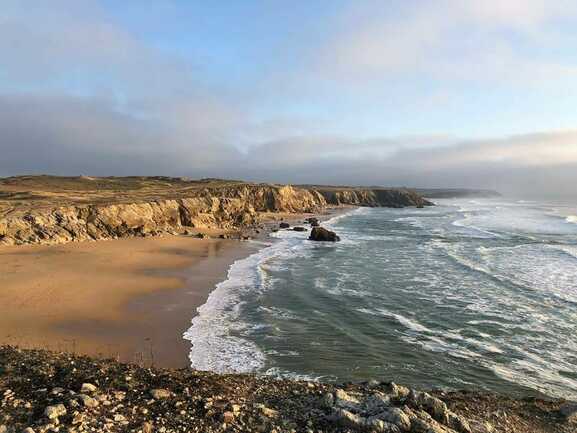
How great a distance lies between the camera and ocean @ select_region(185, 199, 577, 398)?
472 inches

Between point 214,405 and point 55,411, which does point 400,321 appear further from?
point 55,411

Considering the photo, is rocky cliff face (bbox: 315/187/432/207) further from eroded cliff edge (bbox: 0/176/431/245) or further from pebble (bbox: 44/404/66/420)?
pebble (bbox: 44/404/66/420)

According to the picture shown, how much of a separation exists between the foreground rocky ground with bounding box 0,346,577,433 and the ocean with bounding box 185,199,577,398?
2835mm

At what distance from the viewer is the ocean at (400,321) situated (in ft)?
39.4

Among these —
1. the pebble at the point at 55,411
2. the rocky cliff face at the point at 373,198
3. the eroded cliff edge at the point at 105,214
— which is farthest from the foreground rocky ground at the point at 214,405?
the rocky cliff face at the point at 373,198

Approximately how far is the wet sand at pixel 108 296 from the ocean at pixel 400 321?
1.05 metres

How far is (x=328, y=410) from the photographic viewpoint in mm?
7375

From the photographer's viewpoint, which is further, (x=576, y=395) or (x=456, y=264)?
(x=456, y=264)

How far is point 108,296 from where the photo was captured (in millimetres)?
18953

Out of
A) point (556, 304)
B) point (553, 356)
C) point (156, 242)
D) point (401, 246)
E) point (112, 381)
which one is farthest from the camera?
point (401, 246)

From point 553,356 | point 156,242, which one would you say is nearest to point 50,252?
point 156,242

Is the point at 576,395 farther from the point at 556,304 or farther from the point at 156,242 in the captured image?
the point at 156,242

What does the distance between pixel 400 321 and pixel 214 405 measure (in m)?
10.8

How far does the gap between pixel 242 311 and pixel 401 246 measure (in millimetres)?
24063
